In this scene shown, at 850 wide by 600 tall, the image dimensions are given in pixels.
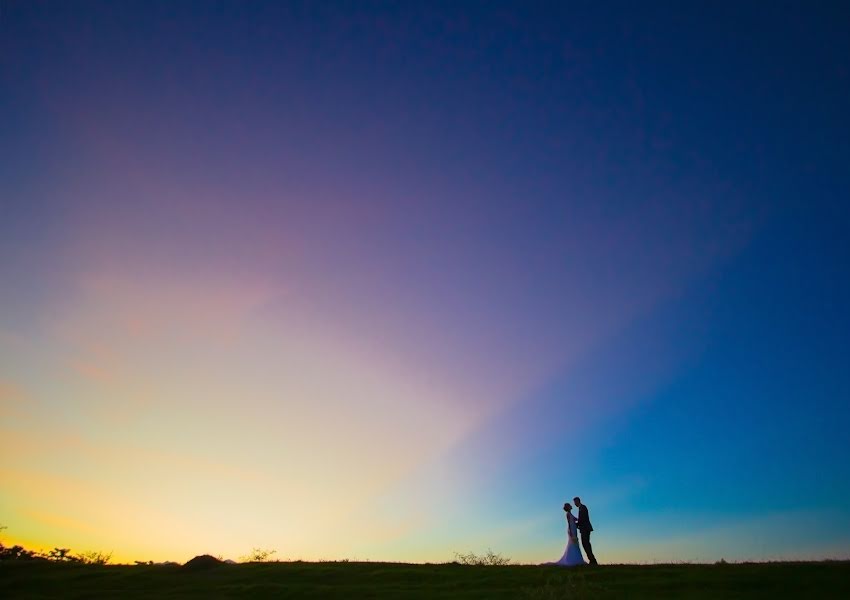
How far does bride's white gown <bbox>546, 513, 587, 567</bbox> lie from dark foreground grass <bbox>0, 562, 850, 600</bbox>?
97 centimetres

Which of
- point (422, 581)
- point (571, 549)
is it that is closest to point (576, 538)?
point (571, 549)

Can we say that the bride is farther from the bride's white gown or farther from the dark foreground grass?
the dark foreground grass

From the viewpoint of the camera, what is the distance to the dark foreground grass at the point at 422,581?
71.9 feet

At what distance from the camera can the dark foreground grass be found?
21.9 metres

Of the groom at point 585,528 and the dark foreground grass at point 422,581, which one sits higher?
the groom at point 585,528

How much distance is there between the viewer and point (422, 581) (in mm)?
28094

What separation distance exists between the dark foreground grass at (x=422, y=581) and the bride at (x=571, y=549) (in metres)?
0.99

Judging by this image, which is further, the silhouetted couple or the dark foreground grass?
the silhouetted couple

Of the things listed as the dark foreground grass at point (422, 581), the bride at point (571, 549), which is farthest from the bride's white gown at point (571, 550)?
the dark foreground grass at point (422, 581)

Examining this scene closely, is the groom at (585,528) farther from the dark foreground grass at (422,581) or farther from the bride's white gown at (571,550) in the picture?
the dark foreground grass at (422,581)

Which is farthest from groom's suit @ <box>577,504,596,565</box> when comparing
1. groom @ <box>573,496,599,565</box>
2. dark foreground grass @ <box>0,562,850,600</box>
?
dark foreground grass @ <box>0,562,850,600</box>

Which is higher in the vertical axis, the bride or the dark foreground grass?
the bride

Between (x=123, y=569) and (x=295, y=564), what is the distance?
34.2 ft

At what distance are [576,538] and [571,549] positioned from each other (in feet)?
→ 2.25
